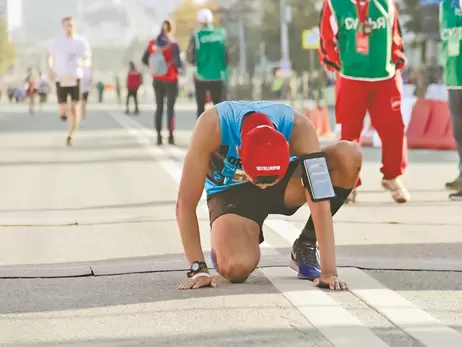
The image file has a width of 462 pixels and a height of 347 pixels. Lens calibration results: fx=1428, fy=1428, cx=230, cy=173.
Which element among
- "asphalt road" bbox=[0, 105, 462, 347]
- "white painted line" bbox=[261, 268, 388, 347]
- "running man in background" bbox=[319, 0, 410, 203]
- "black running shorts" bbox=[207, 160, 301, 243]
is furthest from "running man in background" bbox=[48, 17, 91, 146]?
"white painted line" bbox=[261, 268, 388, 347]

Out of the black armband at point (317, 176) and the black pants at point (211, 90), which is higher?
the black armband at point (317, 176)

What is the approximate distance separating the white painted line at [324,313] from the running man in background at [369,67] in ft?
14.5

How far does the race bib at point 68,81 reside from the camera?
21.4 metres

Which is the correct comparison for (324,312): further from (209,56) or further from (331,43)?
(209,56)

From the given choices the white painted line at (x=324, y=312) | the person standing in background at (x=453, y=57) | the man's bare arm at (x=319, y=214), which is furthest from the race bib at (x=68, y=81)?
the man's bare arm at (x=319, y=214)

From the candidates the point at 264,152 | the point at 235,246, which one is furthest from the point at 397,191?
the point at 264,152

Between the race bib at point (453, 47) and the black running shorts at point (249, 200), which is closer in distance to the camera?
the black running shorts at point (249, 200)

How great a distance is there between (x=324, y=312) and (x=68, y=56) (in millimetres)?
15821

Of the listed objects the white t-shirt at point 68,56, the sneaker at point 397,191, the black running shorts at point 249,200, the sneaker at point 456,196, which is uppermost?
the black running shorts at point 249,200

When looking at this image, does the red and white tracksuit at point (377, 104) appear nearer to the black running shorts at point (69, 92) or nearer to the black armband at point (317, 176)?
the black armband at point (317, 176)

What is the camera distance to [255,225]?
7414 millimetres

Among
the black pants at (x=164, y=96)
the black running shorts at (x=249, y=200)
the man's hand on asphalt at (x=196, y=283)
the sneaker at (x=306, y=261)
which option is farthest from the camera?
the black pants at (x=164, y=96)

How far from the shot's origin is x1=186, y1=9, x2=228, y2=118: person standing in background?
19.5 m

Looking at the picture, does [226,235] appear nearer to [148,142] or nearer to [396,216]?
[396,216]
